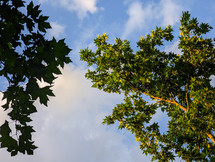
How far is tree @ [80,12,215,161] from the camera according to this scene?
40.1 feet

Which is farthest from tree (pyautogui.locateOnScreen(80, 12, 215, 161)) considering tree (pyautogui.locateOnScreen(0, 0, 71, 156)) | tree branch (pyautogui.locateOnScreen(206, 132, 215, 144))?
tree (pyautogui.locateOnScreen(0, 0, 71, 156))

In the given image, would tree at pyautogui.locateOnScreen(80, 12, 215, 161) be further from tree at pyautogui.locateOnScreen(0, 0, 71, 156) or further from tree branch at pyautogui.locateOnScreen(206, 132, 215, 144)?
tree at pyautogui.locateOnScreen(0, 0, 71, 156)

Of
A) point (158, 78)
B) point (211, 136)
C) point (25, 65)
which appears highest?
point (158, 78)

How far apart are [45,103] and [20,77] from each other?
62cm

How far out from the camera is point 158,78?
544 inches

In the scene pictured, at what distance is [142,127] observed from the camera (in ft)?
43.4

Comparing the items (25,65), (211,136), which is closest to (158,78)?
(211,136)

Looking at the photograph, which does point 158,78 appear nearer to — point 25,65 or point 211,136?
point 211,136

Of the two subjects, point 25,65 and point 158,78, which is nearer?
point 25,65

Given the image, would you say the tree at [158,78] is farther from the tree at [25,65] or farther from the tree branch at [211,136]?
the tree at [25,65]

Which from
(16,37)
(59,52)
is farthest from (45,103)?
(16,37)

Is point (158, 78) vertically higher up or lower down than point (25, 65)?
higher up

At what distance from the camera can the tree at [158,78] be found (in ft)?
40.1

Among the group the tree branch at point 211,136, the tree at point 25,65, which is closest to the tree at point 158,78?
the tree branch at point 211,136
